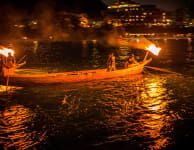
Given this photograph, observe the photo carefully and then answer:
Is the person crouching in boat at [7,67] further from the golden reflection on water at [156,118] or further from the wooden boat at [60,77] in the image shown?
the golden reflection on water at [156,118]

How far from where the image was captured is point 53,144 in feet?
26.4

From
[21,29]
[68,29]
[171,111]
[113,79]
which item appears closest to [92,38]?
[68,29]

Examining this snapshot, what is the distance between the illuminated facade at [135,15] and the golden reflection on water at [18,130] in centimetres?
12544

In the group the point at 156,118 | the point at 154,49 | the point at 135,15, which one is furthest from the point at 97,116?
the point at 135,15

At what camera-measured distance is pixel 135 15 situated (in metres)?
146

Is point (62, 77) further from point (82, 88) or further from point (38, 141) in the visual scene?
point (38, 141)

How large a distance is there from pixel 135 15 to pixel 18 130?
5723 inches

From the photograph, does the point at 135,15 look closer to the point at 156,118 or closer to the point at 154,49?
the point at 154,49

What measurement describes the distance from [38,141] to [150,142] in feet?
13.5

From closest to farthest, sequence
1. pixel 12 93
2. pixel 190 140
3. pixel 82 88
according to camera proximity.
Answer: pixel 190 140, pixel 12 93, pixel 82 88

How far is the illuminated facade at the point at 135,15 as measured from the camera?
449 feet

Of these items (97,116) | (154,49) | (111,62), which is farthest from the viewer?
(154,49)

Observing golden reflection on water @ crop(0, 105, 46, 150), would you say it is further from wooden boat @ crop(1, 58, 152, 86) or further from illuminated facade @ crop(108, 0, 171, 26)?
illuminated facade @ crop(108, 0, 171, 26)

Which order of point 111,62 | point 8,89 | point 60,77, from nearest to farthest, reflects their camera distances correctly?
point 8,89
point 60,77
point 111,62
